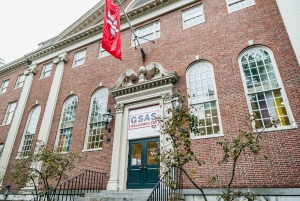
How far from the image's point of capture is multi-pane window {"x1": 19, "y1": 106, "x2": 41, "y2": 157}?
45.3 feet

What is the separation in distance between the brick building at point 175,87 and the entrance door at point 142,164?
6 centimetres

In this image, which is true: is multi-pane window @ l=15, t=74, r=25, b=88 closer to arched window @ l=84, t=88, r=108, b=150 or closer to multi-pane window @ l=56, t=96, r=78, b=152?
multi-pane window @ l=56, t=96, r=78, b=152

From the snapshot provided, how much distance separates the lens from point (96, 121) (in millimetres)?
11695

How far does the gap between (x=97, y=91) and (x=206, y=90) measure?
276 inches

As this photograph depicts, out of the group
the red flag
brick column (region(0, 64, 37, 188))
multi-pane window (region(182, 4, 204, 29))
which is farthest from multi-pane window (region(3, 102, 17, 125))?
multi-pane window (region(182, 4, 204, 29))

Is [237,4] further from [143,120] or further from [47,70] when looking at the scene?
[47,70]

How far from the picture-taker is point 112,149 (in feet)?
33.3

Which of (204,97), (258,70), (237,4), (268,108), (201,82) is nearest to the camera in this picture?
(268,108)

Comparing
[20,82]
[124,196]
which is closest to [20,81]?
[20,82]

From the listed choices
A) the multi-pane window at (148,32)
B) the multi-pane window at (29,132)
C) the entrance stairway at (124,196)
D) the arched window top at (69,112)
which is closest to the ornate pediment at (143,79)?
the multi-pane window at (148,32)

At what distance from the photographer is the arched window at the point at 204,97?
8.47 meters

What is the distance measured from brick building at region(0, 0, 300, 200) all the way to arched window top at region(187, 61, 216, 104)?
5 centimetres

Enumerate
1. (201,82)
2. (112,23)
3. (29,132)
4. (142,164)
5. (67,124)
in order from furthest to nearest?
(29,132) < (67,124) < (112,23) < (201,82) < (142,164)

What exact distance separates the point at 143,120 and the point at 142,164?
7.23 ft
